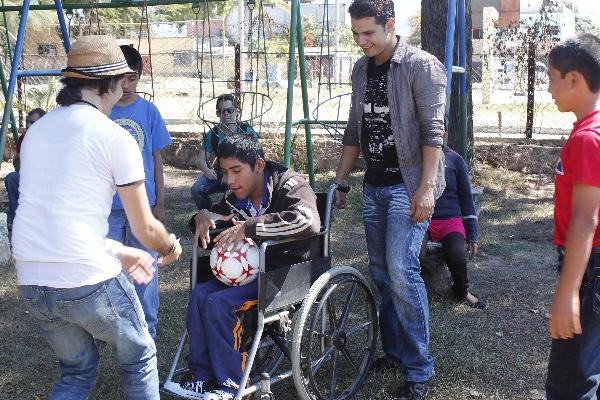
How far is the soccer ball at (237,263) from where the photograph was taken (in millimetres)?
3539

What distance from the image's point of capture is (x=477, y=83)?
45.6 feet

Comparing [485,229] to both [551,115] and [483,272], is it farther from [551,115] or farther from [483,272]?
[551,115]

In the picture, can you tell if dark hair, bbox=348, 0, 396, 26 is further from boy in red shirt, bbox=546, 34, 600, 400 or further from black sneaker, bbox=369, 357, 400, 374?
black sneaker, bbox=369, 357, 400, 374

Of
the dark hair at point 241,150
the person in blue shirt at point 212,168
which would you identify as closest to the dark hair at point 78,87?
the dark hair at point 241,150

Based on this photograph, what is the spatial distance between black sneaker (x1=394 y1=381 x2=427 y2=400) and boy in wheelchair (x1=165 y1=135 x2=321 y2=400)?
0.79 metres

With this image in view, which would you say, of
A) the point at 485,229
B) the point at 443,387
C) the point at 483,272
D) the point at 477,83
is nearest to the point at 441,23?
the point at 485,229

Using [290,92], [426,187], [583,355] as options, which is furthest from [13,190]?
[583,355]

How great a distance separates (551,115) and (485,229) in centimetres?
423

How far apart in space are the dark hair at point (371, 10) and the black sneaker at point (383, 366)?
1.71 meters

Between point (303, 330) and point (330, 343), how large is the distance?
7.8 inches

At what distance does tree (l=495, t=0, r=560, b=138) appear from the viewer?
34.7 ft

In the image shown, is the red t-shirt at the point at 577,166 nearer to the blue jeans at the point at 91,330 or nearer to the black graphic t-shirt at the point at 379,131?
the black graphic t-shirt at the point at 379,131

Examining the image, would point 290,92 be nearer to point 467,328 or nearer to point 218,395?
point 467,328

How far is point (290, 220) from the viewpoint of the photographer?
3475 mm
